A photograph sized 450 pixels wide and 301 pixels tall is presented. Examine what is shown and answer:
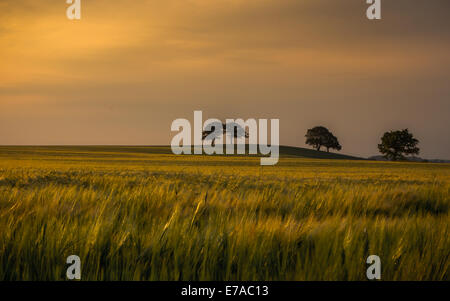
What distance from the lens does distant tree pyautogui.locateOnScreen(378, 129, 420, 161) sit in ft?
271

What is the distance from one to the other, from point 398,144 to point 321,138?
23043 millimetres

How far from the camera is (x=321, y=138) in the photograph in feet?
338

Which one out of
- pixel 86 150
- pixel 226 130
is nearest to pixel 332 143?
pixel 226 130

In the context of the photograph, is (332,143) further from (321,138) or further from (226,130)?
(226,130)

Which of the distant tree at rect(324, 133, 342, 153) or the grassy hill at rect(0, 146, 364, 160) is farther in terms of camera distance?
the distant tree at rect(324, 133, 342, 153)

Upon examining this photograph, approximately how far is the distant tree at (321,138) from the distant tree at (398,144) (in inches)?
714

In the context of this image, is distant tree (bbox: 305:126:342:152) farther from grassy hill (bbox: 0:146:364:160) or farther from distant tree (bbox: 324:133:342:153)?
grassy hill (bbox: 0:146:364:160)

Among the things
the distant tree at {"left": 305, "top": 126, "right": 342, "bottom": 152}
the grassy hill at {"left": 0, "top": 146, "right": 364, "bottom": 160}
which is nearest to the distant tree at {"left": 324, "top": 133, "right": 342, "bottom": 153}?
the distant tree at {"left": 305, "top": 126, "right": 342, "bottom": 152}

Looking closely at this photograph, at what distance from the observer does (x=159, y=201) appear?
4555 millimetres

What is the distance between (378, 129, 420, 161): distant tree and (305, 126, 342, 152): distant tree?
18125 millimetres
